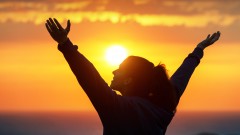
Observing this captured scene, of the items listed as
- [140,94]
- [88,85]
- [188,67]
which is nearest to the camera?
[88,85]

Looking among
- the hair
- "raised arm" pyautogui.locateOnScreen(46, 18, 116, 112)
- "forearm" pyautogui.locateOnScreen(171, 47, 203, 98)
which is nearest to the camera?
"raised arm" pyautogui.locateOnScreen(46, 18, 116, 112)

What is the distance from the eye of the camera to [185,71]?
8039 mm

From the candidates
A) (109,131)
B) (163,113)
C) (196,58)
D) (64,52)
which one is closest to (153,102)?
(163,113)

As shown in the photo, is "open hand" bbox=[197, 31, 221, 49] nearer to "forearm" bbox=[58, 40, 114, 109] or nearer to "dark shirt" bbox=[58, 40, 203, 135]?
"dark shirt" bbox=[58, 40, 203, 135]

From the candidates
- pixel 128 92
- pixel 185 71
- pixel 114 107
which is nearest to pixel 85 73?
pixel 114 107

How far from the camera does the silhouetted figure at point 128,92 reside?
6.13 metres

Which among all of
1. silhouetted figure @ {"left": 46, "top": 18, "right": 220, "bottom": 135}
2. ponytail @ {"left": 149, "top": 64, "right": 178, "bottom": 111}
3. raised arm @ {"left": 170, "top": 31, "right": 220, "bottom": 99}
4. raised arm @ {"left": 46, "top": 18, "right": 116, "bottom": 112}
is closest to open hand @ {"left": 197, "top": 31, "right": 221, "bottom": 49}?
raised arm @ {"left": 170, "top": 31, "right": 220, "bottom": 99}

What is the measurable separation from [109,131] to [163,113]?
783mm

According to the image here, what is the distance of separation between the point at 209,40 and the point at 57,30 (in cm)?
298

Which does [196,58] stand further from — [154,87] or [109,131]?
[109,131]

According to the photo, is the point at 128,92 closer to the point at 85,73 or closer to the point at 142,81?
the point at 142,81

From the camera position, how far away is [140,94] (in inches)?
267

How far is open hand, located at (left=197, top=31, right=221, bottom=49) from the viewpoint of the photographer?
863 cm

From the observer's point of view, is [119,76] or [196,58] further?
[196,58]
